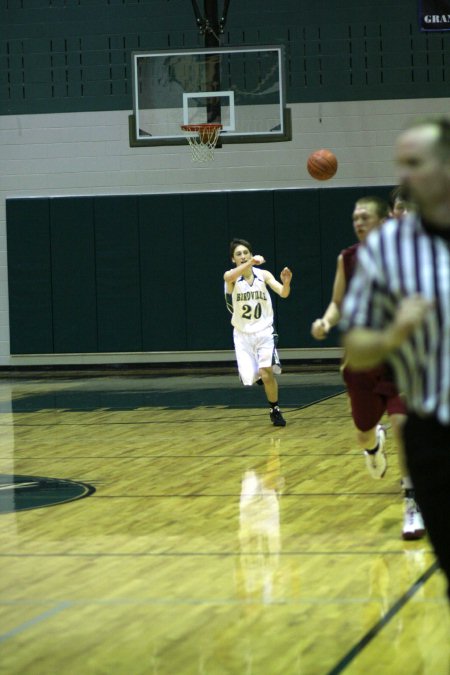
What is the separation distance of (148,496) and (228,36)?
37.3 ft

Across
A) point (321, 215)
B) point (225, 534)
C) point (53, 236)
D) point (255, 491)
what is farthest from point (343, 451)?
point (53, 236)

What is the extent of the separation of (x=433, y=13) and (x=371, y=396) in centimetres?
832

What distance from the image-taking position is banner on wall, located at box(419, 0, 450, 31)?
1342cm

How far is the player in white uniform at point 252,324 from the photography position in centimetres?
1130

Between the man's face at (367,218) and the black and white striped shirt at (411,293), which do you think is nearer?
the black and white striped shirt at (411,293)

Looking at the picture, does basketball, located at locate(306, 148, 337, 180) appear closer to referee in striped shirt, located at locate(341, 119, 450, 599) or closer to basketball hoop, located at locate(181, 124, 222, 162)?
basketball hoop, located at locate(181, 124, 222, 162)

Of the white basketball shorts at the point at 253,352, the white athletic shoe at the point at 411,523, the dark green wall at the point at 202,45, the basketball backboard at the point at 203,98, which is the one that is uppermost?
the dark green wall at the point at 202,45

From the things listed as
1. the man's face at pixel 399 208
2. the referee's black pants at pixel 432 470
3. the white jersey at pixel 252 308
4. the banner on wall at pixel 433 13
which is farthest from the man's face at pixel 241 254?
the referee's black pants at pixel 432 470

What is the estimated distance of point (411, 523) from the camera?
628 centimetres

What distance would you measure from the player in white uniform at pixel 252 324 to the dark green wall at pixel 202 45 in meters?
6.85

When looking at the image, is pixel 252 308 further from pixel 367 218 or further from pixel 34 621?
pixel 34 621

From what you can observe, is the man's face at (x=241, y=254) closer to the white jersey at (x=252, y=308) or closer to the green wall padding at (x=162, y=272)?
the white jersey at (x=252, y=308)

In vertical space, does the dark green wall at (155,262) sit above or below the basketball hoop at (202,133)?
below

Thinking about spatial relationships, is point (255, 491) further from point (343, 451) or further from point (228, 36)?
point (228, 36)
